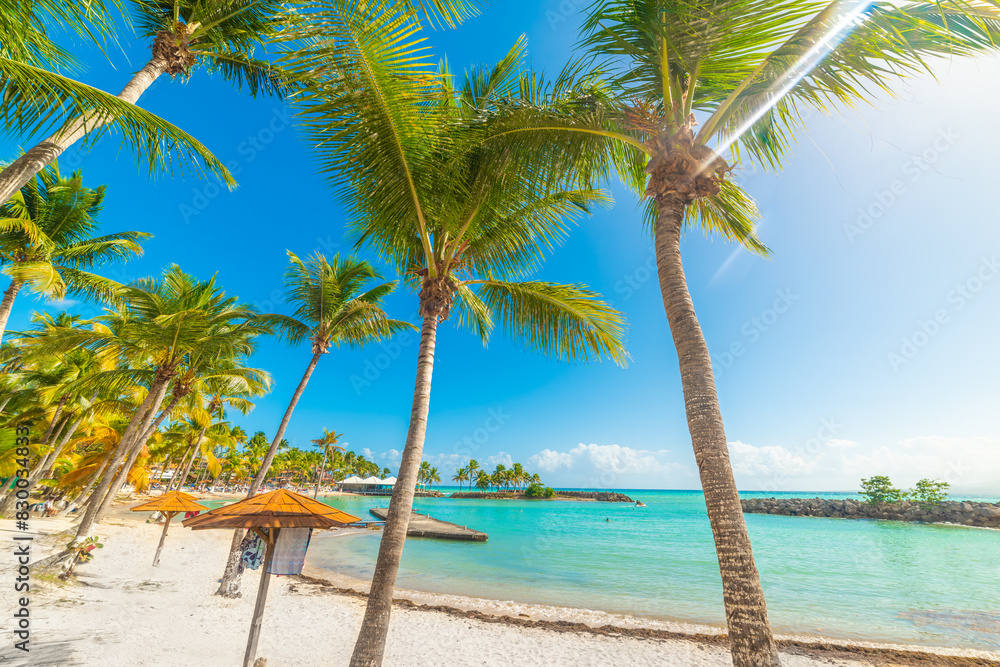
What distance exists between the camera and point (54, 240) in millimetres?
10539

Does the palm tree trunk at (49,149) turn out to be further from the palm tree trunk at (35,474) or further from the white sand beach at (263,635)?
the palm tree trunk at (35,474)

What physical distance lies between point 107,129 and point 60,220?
29.5ft

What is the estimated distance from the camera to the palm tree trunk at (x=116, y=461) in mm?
10305

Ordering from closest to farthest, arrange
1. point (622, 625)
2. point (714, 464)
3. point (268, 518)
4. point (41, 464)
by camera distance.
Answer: point (714, 464) < point (268, 518) < point (622, 625) < point (41, 464)

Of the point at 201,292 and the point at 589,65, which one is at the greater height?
the point at 201,292

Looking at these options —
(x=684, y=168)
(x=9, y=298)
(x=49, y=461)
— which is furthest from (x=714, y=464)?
(x=49, y=461)

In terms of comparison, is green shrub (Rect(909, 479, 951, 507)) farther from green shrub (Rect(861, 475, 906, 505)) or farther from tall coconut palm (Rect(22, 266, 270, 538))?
tall coconut palm (Rect(22, 266, 270, 538))

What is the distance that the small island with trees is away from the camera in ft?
119

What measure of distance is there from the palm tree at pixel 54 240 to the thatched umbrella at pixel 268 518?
7.94 metres

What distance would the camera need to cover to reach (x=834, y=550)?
23328 mm

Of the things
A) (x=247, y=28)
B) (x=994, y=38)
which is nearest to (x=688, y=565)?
(x=994, y=38)

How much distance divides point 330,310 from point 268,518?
279 inches

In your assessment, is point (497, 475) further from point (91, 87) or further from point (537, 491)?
point (91, 87)

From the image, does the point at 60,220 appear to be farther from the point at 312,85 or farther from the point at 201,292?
the point at 312,85
